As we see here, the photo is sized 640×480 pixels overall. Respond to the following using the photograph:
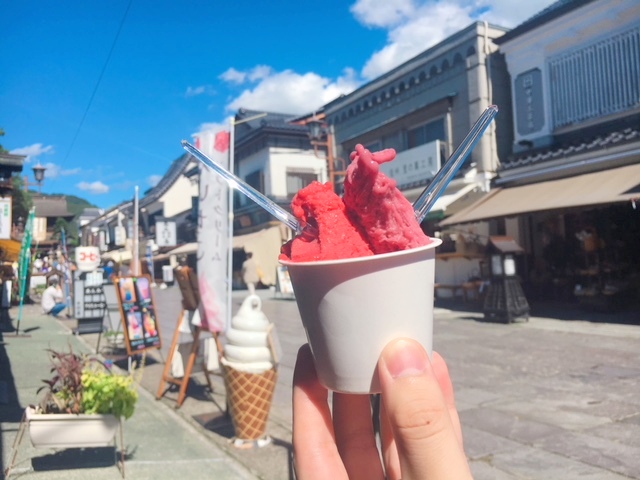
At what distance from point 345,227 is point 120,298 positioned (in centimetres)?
757

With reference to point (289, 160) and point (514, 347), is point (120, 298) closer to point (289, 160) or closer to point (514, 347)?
point (514, 347)

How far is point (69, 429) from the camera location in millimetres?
4066

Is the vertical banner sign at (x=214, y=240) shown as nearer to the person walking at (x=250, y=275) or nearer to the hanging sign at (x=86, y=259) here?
the person walking at (x=250, y=275)

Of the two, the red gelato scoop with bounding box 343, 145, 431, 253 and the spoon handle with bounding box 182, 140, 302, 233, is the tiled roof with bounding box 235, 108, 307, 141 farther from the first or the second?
the red gelato scoop with bounding box 343, 145, 431, 253

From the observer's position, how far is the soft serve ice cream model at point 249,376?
4.77 m

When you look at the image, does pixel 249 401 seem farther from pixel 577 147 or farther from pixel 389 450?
pixel 577 147

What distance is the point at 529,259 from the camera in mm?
15352

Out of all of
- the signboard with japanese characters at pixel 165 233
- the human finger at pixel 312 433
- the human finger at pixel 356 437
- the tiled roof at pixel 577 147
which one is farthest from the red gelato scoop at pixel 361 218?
the signboard with japanese characters at pixel 165 233

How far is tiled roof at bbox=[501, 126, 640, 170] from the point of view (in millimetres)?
11492

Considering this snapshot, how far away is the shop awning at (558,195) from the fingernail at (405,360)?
9.87 metres

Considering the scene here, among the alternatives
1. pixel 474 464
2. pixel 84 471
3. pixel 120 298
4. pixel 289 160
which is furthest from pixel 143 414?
pixel 289 160

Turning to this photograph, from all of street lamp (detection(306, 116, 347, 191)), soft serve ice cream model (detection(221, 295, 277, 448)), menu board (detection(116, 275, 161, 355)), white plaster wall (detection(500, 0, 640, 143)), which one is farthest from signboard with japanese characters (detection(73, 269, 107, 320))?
white plaster wall (detection(500, 0, 640, 143))

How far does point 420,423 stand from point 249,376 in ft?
12.5

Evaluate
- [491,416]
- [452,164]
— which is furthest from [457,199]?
[452,164]
